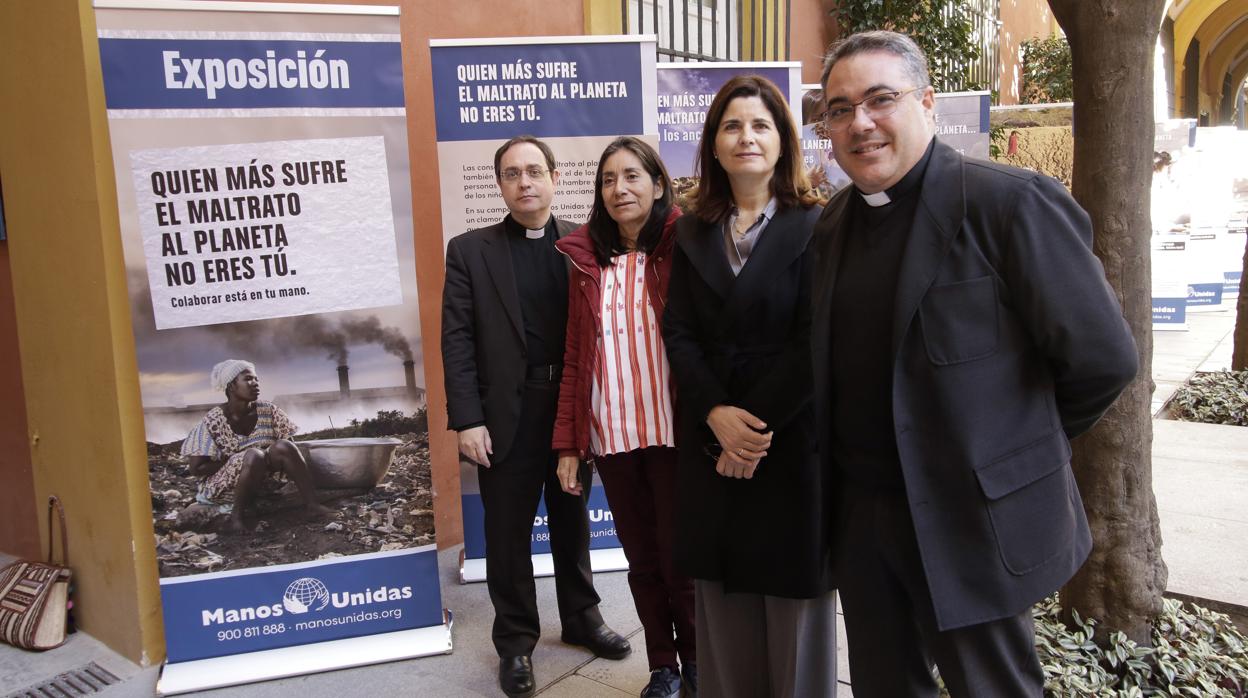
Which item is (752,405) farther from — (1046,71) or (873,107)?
(1046,71)

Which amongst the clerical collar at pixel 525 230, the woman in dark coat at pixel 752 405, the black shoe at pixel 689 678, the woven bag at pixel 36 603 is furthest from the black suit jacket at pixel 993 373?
the woven bag at pixel 36 603

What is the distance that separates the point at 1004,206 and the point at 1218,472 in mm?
4631

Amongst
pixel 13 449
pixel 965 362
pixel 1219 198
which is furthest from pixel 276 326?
pixel 1219 198

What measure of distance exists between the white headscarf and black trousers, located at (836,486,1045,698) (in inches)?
87.8

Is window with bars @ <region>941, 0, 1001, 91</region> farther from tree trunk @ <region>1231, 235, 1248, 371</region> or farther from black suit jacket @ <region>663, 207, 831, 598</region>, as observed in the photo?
black suit jacket @ <region>663, 207, 831, 598</region>

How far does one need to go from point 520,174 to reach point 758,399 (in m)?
1.25

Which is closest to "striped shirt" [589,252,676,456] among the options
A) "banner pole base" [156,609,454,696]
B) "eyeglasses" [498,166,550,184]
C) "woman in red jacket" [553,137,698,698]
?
"woman in red jacket" [553,137,698,698]

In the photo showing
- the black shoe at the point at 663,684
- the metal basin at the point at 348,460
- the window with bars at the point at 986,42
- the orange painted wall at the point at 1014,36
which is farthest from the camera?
the orange painted wall at the point at 1014,36

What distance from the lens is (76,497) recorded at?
130 inches

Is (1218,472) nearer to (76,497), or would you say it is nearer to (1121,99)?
(1121,99)

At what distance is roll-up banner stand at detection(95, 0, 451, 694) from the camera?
113 inches

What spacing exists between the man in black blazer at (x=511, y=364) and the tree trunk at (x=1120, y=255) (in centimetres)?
172

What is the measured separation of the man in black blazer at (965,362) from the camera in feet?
4.95

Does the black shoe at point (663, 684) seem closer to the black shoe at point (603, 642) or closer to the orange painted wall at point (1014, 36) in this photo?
the black shoe at point (603, 642)
